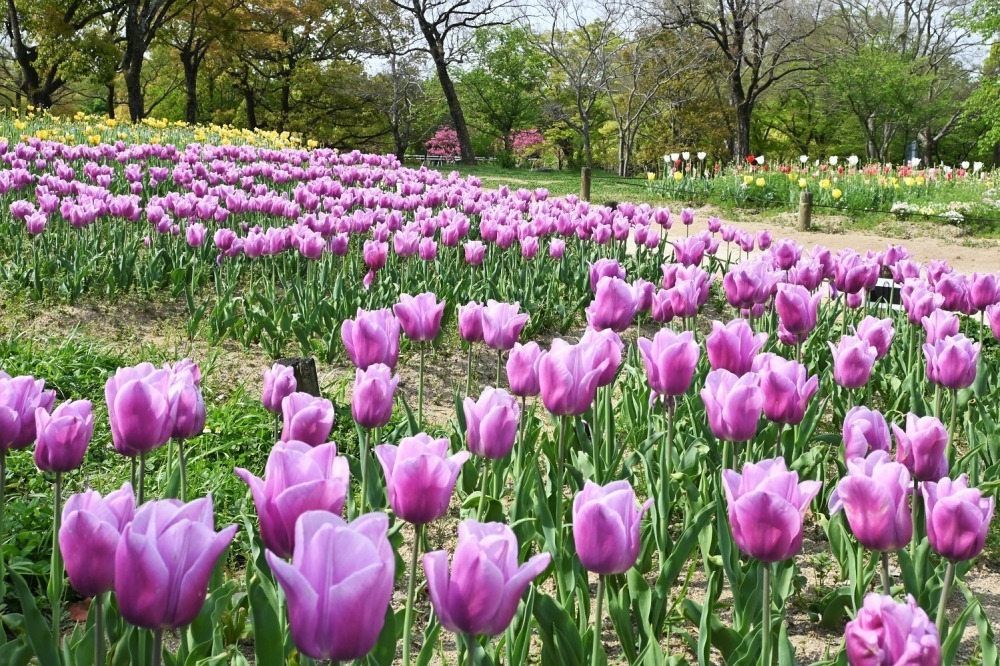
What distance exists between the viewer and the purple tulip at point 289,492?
1.24 meters

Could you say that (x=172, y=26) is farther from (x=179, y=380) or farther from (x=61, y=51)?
(x=179, y=380)

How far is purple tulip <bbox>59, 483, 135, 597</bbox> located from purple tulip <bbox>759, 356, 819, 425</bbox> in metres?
1.54

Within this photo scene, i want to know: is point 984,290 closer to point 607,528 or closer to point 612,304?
point 612,304

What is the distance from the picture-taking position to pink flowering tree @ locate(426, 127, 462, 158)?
44.0 metres

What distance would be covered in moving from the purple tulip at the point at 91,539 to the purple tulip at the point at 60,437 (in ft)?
1.77

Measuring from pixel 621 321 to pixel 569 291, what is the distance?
3.64m

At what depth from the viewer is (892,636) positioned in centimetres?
113

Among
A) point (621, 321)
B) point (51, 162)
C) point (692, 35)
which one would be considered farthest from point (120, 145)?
point (692, 35)

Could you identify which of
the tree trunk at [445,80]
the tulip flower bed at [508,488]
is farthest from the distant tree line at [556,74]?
the tulip flower bed at [508,488]

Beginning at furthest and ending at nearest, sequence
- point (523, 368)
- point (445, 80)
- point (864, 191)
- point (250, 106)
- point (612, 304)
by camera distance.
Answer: point (250, 106)
point (445, 80)
point (864, 191)
point (612, 304)
point (523, 368)

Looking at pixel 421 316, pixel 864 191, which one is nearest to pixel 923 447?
pixel 421 316

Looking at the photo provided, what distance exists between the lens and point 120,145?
945cm

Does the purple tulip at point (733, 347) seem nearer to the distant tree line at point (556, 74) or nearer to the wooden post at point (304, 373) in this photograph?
the wooden post at point (304, 373)

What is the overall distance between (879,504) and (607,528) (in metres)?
0.50
